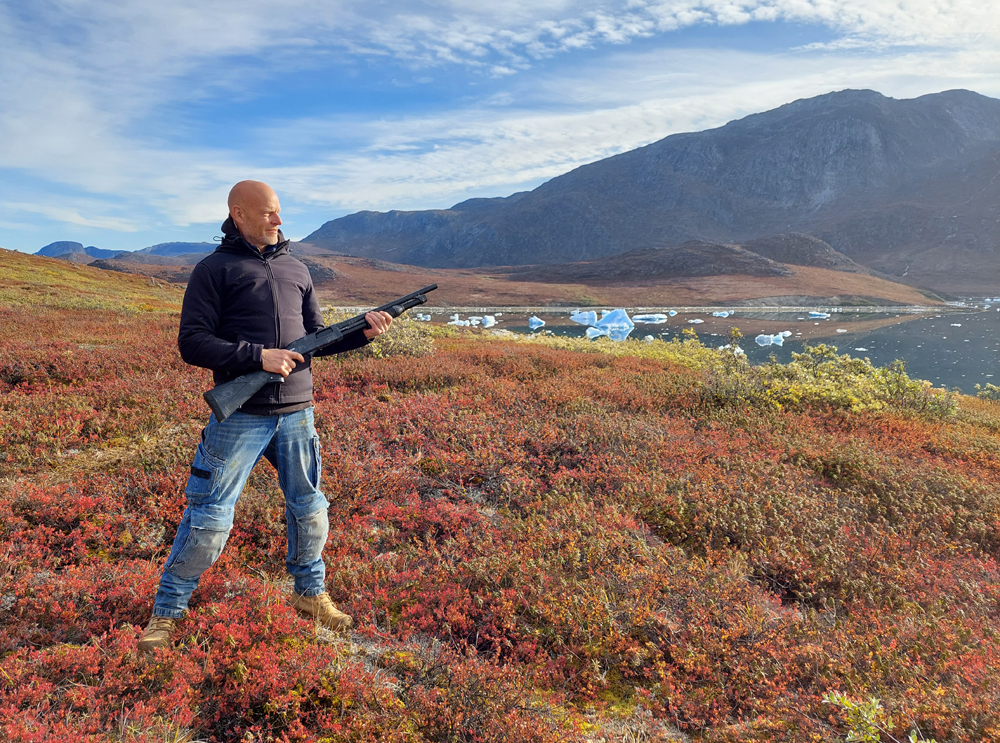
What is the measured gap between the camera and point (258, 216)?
2.98 m

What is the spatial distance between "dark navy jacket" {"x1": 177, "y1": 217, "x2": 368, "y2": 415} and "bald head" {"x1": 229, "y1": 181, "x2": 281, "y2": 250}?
0.08 m

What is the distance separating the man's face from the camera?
297 cm

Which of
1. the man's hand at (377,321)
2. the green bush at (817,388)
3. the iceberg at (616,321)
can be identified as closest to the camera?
the man's hand at (377,321)

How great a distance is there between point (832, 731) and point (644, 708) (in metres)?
0.99

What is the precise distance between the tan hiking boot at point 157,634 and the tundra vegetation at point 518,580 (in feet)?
0.21

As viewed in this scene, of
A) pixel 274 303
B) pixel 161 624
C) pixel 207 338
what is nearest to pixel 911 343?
pixel 274 303

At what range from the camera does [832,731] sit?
8.99ft

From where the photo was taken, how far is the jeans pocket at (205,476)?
289 cm

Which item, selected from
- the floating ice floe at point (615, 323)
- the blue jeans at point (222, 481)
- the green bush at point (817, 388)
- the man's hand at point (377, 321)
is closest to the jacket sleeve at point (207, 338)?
the blue jeans at point (222, 481)

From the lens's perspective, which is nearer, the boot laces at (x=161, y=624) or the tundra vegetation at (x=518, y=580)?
the tundra vegetation at (x=518, y=580)

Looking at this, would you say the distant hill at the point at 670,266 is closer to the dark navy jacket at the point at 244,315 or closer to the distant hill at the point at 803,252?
the distant hill at the point at 803,252

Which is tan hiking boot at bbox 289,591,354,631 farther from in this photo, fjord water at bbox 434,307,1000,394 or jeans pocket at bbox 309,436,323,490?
fjord water at bbox 434,307,1000,394

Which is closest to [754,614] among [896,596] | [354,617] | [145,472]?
[896,596]

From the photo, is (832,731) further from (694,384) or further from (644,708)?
(694,384)
